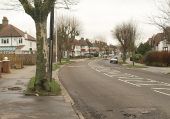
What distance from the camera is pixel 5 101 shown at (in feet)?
51.4

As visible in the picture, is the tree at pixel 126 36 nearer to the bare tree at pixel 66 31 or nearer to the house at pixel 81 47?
the bare tree at pixel 66 31

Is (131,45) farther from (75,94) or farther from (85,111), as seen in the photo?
(85,111)

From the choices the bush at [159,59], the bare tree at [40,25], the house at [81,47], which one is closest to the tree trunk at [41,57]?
the bare tree at [40,25]

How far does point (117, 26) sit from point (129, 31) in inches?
310

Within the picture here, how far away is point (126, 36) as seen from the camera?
3558 inches

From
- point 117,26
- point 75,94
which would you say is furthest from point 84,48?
point 75,94

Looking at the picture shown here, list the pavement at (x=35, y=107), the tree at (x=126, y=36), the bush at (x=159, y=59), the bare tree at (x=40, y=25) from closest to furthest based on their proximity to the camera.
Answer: the pavement at (x=35, y=107)
the bare tree at (x=40, y=25)
the bush at (x=159, y=59)
the tree at (x=126, y=36)

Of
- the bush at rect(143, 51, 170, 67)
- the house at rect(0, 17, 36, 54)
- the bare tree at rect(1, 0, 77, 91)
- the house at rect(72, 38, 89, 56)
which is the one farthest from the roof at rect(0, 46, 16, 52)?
the house at rect(72, 38, 89, 56)

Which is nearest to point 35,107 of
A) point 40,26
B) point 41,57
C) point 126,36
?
point 41,57

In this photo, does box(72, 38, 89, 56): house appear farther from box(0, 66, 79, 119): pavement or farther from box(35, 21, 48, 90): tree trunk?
box(0, 66, 79, 119): pavement

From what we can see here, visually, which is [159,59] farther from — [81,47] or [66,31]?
[81,47]

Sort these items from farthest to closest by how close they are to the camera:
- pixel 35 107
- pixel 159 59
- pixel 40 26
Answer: pixel 159 59 → pixel 40 26 → pixel 35 107

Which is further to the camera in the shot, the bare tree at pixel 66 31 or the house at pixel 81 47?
the house at pixel 81 47

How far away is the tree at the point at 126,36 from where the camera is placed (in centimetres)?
8894
